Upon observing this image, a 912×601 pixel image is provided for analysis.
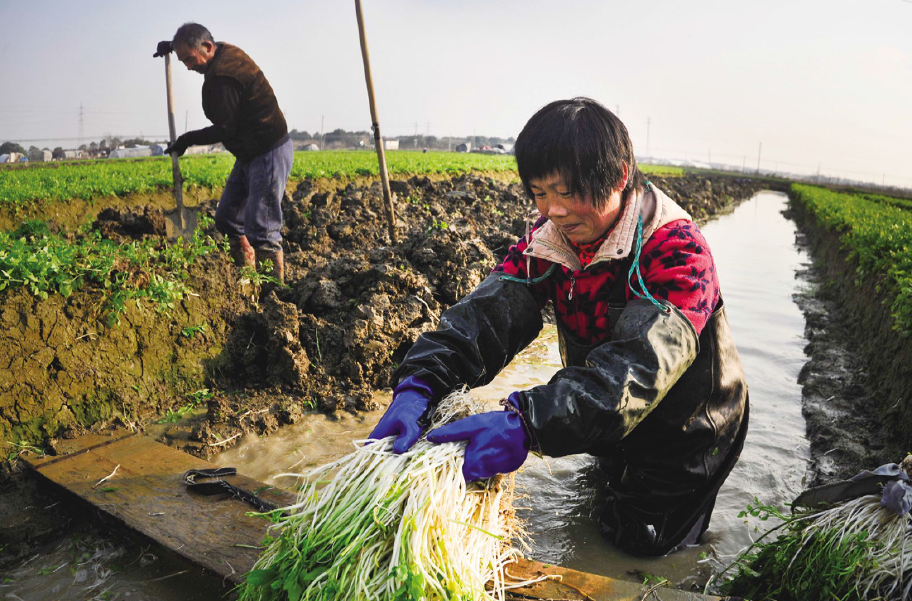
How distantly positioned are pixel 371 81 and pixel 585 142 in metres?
5.03

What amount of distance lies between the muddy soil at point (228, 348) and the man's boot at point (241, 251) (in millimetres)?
655

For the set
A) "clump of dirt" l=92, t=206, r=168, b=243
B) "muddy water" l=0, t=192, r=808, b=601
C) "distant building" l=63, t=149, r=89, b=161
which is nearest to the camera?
"muddy water" l=0, t=192, r=808, b=601

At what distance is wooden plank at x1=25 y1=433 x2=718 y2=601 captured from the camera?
2066 mm

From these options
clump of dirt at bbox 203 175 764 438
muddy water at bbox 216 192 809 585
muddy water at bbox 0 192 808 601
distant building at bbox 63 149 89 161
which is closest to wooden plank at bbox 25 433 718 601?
muddy water at bbox 0 192 808 601

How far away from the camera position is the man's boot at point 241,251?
221 inches

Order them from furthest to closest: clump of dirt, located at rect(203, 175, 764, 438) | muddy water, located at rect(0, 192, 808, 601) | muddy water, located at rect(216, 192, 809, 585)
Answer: clump of dirt, located at rect(203, 175, 764, 438), muddy water, located at rect(216, 192, 809, 585), muddy water, located at rect(0, 192, 808, 601)

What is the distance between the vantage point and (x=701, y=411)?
8.32 feet

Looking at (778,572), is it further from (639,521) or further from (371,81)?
(371,81)

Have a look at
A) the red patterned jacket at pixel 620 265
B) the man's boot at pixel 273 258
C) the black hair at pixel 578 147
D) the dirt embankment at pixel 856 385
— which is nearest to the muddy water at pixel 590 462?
the dirt embankment at pixel 856 385

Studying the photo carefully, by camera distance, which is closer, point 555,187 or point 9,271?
point 555,187

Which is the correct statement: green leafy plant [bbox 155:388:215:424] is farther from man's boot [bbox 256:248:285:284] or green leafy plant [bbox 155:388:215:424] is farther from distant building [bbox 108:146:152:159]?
distant building [bbox 108:146:152:159]

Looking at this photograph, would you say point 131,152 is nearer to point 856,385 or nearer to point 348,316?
point 348,316

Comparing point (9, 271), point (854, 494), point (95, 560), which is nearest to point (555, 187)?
point (854, 494)

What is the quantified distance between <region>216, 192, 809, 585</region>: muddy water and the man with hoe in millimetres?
2230
